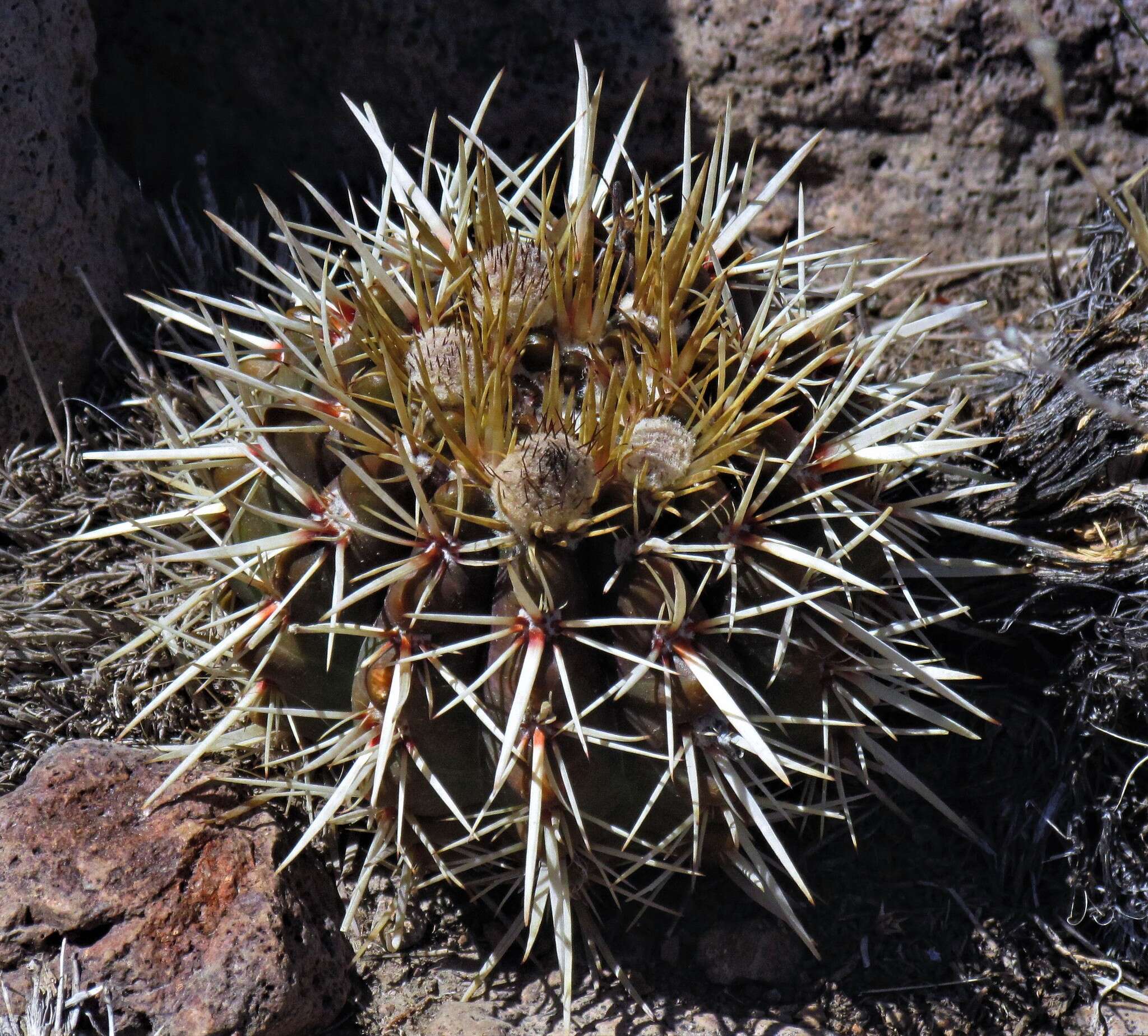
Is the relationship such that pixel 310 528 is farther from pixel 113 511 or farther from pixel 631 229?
pixel 113 511

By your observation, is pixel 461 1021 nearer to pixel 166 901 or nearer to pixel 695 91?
pixel 166 901

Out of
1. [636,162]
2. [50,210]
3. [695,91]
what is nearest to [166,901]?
[50,210]

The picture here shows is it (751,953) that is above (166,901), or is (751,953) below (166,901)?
below

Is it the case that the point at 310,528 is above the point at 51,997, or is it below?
above

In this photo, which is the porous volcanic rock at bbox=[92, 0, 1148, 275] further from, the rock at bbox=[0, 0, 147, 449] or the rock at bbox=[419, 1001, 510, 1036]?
the rock at bbox=[419, 1001, 510, 1036]

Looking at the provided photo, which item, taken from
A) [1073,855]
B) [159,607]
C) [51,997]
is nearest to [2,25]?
[159,607]

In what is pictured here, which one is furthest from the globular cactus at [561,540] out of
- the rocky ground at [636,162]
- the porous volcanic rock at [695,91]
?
the porous volcanic rock at [695,91]

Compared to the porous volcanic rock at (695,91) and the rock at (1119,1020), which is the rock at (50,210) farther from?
the rock at (1119,1020)
